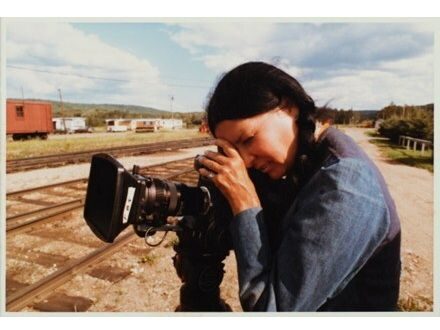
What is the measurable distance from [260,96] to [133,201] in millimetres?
580

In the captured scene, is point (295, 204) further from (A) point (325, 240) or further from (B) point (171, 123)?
(B) point (171, 123)

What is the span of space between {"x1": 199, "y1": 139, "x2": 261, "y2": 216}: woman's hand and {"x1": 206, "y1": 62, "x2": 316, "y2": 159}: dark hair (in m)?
0.13

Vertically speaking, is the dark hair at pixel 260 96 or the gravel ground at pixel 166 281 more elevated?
the dark hair at pixel 260 96

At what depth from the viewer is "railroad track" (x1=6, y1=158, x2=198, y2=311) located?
10.7 feet

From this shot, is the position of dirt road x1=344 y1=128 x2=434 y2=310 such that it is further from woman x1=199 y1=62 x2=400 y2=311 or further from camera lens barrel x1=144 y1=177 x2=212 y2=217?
camera lens barrel x1=144 y1=177 x2=212 y2=217

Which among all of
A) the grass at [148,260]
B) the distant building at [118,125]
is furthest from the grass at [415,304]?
the distant building at [118,125]

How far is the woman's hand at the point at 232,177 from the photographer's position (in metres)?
1.31

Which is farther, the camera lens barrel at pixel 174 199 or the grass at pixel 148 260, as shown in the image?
the grass at pixel 148 260

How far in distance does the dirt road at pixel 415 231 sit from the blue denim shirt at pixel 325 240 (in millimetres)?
725

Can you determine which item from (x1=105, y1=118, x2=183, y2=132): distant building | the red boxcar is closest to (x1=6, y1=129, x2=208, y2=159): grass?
the red boxcar

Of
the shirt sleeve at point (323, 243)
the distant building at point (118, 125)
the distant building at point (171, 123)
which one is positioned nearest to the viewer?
the shirt sleeve at point (323, 243)

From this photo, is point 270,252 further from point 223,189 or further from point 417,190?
point 417,190

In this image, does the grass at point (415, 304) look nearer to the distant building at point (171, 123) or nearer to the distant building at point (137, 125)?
the distant building at point (137, 125)
